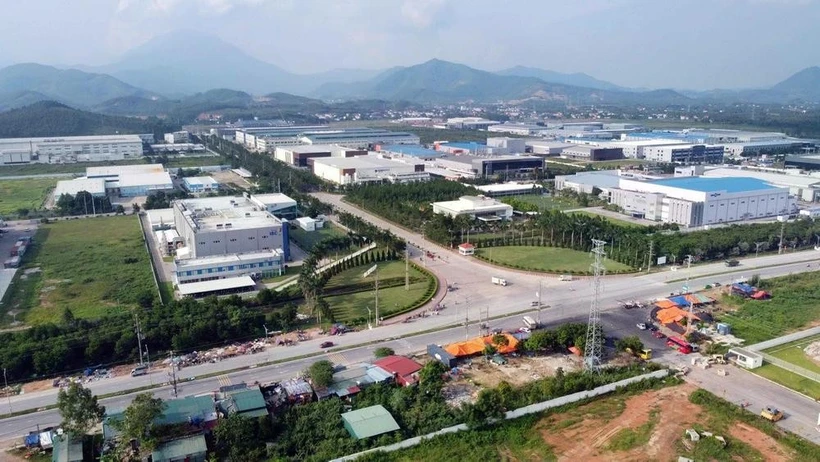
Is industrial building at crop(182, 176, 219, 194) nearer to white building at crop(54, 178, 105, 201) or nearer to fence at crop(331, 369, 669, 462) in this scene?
white building at crop(54, 178, 105, 201)

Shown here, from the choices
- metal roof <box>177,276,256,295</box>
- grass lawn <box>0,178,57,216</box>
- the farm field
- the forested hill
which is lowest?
the farm field

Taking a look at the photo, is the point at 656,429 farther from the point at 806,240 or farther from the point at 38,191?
the point at 38,191

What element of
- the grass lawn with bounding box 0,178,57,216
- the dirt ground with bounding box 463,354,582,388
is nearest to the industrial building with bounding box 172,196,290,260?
the dirt ground with bounding box 463,354,582,388

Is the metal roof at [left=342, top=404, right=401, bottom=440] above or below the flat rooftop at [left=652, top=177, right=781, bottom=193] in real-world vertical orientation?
below


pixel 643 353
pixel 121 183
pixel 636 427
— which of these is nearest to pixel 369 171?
pixel 121 183

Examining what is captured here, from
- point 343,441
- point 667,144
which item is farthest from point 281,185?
point 667,144

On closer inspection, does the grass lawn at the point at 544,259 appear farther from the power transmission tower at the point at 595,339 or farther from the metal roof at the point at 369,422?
the metal roof at the point at 369,422

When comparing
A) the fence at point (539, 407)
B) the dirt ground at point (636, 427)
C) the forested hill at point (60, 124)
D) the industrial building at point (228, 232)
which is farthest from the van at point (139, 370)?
the forested hill at point (60, 124)
